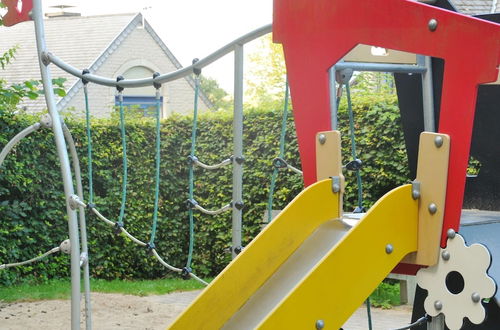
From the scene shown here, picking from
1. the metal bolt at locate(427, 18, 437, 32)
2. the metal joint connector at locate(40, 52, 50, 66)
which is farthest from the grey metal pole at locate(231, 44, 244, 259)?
the metal bolt at locate(427, 18, 437, 32)

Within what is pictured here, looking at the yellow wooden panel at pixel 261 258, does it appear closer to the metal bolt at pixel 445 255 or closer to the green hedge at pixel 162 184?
the metal bolt at pixel 445 255

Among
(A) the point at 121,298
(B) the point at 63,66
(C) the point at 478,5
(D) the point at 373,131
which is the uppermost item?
(C) the point at 478,5

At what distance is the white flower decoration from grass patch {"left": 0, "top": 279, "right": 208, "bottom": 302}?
5.39 m

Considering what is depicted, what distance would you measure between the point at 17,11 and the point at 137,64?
59.6ft

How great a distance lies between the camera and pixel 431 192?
2.24 meters

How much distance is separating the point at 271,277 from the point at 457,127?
690 millimetres

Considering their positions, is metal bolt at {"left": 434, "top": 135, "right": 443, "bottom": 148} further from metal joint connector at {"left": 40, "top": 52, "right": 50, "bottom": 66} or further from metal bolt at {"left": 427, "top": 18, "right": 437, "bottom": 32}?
metal joint connector at {"left": 40, "top": 52, "right": 50, "bottom": 66}

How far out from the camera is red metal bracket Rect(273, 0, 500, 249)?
7.09ft

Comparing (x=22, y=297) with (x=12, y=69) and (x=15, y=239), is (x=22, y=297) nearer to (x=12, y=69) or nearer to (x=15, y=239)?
(x=15, y=239)

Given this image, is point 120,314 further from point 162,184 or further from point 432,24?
point 432,24

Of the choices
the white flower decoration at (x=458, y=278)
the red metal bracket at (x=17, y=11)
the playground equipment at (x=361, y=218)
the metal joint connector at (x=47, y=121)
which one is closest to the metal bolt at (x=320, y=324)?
the playground equipment at (x=361, y=218)

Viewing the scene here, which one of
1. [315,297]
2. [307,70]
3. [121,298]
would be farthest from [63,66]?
[121,298]

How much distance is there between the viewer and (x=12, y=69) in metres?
22.4

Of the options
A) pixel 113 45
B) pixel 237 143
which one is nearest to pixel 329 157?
pixel 237 143
